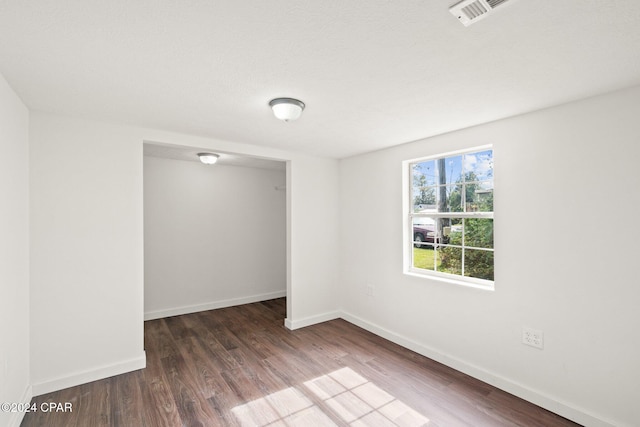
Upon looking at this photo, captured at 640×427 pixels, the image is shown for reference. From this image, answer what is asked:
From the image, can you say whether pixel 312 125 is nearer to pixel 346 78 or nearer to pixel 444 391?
pixel 346 78

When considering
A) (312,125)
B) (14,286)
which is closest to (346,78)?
(312,125)

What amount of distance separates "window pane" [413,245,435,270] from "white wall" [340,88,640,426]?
0.25 meters

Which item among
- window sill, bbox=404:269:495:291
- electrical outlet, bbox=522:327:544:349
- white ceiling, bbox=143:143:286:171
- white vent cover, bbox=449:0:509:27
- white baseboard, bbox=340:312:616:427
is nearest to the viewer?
white vent cover, bbox=449:0:509:27

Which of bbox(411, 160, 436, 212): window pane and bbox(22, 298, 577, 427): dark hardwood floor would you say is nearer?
bbox(22, 298, 577, 427): dark hardwood floor

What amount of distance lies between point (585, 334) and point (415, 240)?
167 cm

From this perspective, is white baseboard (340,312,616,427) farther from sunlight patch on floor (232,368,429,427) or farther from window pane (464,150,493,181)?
window pane (464,150,493,181)

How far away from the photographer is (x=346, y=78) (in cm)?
184

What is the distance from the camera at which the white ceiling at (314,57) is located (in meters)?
1.24

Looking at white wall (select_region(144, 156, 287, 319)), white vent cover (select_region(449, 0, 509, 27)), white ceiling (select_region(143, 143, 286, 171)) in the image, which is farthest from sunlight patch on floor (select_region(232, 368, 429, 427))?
white wall (select_region(144, 156, 287, 319))

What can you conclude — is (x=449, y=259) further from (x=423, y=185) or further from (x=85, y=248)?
(x=85, y=248)

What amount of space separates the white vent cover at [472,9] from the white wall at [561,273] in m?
1.53

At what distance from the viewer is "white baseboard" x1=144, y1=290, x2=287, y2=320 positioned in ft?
14.3

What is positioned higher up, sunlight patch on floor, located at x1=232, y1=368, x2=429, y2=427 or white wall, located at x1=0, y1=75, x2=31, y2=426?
white wall, located at x1=0, y1=75, x2=31, y2=426

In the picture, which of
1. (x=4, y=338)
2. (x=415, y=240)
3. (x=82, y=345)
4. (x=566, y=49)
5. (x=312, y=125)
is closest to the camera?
(x=566, y=49)
